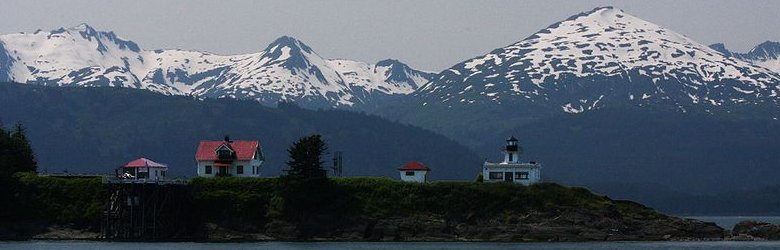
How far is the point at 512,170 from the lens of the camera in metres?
168

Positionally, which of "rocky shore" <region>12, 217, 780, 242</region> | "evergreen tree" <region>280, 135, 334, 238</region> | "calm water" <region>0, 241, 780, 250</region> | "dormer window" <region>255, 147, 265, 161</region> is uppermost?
"dormer window" <region>255, 147, 265, 161</region>

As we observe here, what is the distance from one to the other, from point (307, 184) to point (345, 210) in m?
4.95

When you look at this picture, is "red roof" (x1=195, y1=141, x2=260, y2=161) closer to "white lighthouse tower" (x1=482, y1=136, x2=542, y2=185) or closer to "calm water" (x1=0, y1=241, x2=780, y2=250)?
"calm water" (x1=0, y1=241, x2=780, y2=250)

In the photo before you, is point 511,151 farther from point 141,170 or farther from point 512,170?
point 141,170

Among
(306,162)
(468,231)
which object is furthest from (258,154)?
(468,231)

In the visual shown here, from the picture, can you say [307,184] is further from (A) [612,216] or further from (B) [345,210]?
(A) [612,216]

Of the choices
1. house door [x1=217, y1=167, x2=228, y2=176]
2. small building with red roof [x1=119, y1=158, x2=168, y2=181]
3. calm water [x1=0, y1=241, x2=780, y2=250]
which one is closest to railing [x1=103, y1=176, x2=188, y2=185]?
small building with red roof [x1=119, y1=158, x2=168, y2=181]

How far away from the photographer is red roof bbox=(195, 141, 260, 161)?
169750 millimetres

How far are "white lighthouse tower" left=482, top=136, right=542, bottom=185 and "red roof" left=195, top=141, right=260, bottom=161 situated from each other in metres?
25.0

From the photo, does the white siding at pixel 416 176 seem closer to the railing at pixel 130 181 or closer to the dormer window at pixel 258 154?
the dormer window at pixel 258 154

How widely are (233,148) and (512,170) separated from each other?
29.9 meters

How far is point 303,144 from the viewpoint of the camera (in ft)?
506

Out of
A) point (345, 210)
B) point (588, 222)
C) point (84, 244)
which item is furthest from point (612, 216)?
point (84, 244)

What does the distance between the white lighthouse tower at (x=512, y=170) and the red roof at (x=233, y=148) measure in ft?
82.1
